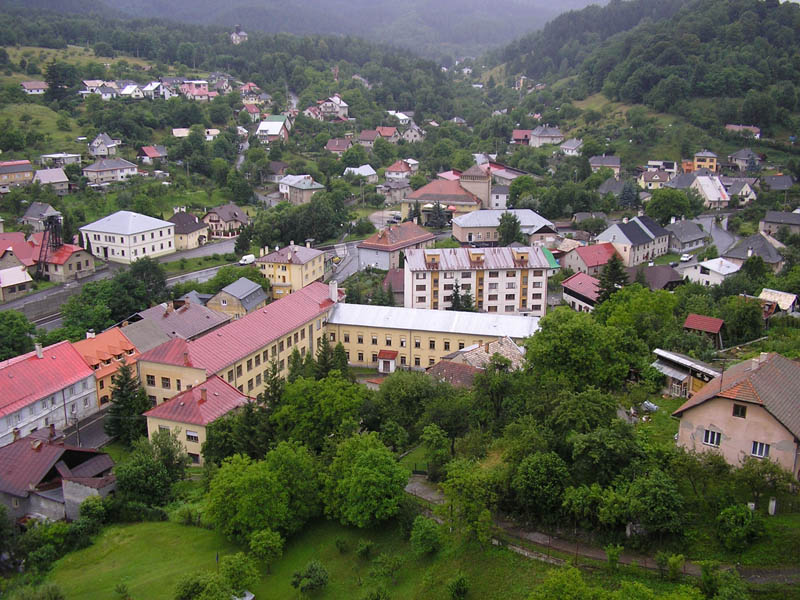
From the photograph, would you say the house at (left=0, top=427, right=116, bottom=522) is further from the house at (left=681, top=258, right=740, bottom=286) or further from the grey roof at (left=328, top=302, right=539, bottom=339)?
the house at (left=681, top=258, right=740, bottom=286)

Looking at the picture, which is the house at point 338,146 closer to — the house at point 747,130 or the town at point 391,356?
the town at point 391,356

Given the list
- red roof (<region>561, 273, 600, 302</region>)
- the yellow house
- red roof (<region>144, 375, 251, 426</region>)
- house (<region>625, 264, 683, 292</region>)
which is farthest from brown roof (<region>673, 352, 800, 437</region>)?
house (<region>625, 264, 683, 292</region>)

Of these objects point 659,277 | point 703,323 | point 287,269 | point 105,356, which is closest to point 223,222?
point 287,269

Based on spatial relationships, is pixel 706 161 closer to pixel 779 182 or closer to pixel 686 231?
pixel 779 182

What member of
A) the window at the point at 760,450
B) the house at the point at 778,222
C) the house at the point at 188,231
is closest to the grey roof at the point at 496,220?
the house at the point at 778,222

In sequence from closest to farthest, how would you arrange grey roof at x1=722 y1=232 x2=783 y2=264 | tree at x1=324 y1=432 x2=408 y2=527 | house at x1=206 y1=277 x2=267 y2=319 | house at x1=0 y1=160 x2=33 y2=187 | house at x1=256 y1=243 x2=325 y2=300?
1. tree at x1=324 y1=432 x2=408 y2=527
2. house at x1=206 y1=277 x2=267 y2=319
3. house at x1=256 y1=243 x2=325 y2=300
4. grey roof at x1=722 y1=232 x2=783 y2=264
5. house at x1=0 y1=160 x2=33 y2=187

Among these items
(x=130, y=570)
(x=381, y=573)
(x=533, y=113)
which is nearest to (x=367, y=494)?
(x=381, y=573)
